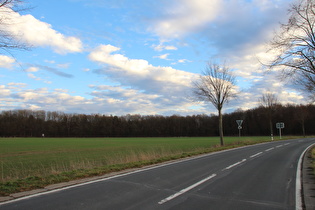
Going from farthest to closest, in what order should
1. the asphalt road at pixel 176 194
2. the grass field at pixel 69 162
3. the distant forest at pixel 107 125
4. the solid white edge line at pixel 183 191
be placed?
1. the distant forest at pixel 107 125
2. the grass field at pixel 69 162
3. the solid white edge line at pixel 183 191
4. the asphalt road at pixel 176 194

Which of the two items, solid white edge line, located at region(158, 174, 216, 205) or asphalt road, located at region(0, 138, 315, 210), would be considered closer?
asphalt road, located at region(0, 138, 315, 210)

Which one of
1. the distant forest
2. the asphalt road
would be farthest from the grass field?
the distant forest

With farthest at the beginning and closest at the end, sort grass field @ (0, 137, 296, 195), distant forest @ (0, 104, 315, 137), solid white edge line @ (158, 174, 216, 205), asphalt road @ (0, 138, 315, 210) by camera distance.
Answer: distant forest @ (0, 104, 315, 137) → grass field @ (0, 137, 296, 195) → solid white edge line @ (158, 174, 216, 205) → asphalt road @ (0, 138, 315, 210)

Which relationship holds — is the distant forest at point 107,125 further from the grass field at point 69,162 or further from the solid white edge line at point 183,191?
the solid white edge line at point 183,191

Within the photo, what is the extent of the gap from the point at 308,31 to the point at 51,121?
15119 cm

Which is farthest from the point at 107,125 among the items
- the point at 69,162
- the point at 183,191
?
the point at 183,191

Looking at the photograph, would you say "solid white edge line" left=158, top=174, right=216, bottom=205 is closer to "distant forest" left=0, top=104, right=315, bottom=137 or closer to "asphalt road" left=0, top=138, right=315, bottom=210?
"asphalt road" left=0, top=138, right=315, bottom=210

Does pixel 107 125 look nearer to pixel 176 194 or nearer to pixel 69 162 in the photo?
pixel 69 162

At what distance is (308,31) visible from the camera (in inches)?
465

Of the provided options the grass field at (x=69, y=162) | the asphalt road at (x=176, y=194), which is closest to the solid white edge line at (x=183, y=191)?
→ the asphalt road at (x=176, y=194)

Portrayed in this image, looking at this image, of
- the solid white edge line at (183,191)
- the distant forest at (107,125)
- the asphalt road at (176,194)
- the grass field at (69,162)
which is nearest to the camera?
the asphalt road at (176,194)

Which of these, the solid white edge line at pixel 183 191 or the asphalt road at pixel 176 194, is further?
the solid white edge line at pixel 183 191

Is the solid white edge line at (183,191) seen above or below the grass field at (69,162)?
above

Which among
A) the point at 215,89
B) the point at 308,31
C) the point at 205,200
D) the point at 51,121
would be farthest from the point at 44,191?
the point at 51,121
